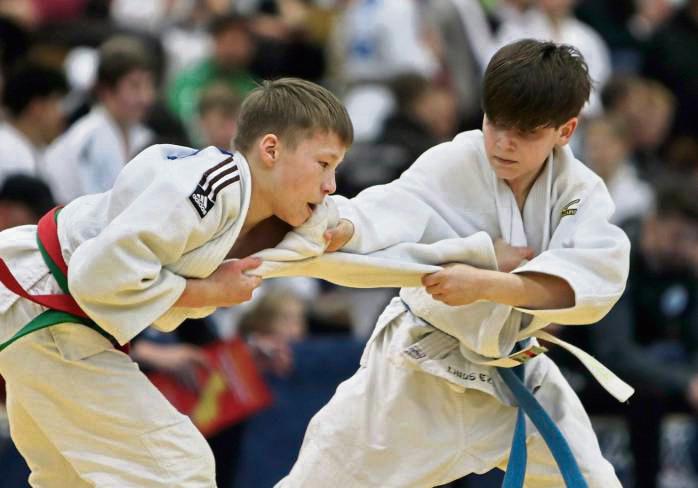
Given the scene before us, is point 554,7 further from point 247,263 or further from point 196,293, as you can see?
point 196,293

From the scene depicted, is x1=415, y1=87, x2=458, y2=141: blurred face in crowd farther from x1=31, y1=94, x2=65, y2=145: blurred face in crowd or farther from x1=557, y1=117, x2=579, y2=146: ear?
x1=557, y1=117, x2=579, y2=146: ear

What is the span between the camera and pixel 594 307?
4.23 metres

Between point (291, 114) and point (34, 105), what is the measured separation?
4075 millimetres

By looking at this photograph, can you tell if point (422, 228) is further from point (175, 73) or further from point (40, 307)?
point (175, 73)

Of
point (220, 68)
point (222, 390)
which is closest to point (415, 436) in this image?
point (222, 390)

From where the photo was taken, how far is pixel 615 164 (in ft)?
28.5

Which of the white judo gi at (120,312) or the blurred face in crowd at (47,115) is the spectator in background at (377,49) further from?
the white judo gi at (120,312)

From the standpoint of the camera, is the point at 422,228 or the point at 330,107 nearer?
the point at 330,107

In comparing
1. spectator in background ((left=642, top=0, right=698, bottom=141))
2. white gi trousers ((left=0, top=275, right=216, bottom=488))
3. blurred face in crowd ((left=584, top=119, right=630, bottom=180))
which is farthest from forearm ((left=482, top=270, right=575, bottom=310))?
spectator in background ((left=642, top=0, right=698, bottom=141))

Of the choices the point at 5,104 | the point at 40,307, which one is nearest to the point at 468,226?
the point at 40,307

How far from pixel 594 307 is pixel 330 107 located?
1.02 m

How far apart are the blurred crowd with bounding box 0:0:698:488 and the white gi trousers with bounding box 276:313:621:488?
1321mm

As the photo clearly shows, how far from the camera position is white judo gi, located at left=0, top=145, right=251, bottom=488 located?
152 inches

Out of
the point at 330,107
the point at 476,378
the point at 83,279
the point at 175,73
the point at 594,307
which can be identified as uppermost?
the point at 330,107
